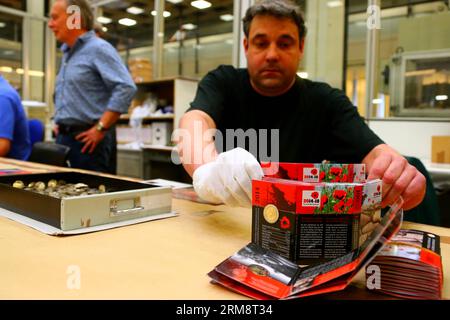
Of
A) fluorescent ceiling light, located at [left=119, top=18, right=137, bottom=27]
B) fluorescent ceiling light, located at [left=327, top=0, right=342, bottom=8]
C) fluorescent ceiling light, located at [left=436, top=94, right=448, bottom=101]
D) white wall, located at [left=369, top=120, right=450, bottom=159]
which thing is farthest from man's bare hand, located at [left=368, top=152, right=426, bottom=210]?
fluorescent ceiling light, located at [left=119, top=18, right=137, bottom=27]

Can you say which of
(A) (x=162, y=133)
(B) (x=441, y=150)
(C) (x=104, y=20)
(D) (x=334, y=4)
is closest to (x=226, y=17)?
(D) (x=334, y=4)

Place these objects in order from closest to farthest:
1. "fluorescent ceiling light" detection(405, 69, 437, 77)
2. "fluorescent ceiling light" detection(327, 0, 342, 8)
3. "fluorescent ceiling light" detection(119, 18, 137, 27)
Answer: "fluorescent ceiling light" detection(405, 69, 437, 77) → "fluorescent ceiling light" detection(327, 0, 342, 8) → "fluorescent ceiling light" detection(119, 18, 137, 27)

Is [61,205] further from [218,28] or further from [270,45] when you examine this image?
[218,28]

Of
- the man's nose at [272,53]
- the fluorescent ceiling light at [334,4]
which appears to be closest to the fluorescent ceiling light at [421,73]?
the fluorescent ceiling light at [334,4]

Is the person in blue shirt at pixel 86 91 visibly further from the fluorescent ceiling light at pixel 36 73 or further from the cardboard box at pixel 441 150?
the fluorescent ceiling light at pixel 36 73

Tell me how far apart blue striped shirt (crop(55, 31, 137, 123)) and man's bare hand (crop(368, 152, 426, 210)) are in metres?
Answer: 1.75

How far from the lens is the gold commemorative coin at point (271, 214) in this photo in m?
0.57

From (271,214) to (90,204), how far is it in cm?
37

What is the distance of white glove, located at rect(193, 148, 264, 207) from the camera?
0.68 metres

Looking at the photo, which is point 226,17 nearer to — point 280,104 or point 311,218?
point 280,104

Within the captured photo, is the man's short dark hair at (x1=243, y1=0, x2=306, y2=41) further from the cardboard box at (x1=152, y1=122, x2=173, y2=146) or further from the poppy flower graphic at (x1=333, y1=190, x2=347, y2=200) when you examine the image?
the cardboard box at (x1=152, y1=122, x2=173, y2=146)

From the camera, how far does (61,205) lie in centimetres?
72
